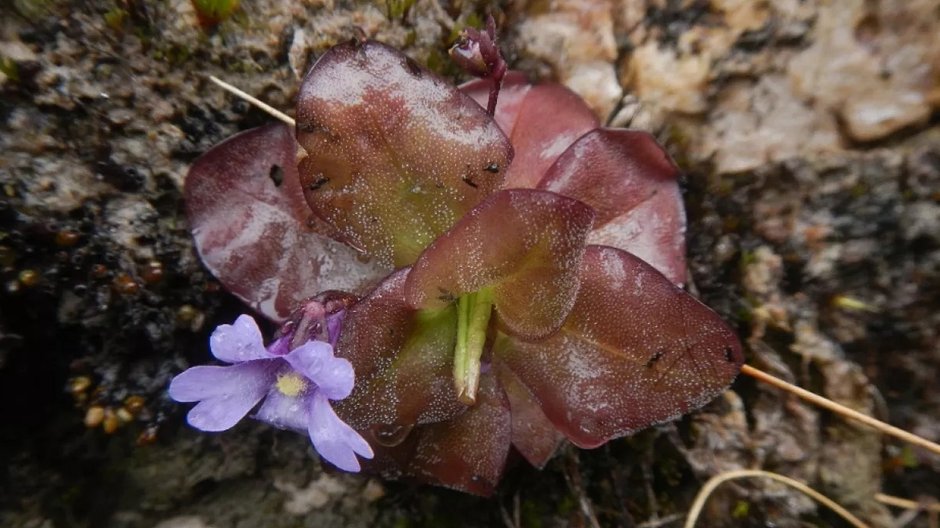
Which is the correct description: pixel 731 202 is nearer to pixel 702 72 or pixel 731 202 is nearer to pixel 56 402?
pixel 702 72

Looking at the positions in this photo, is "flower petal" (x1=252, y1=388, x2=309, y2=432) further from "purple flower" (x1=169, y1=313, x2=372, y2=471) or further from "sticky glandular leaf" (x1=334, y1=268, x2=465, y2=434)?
"sticky glandular leaf" (x1=334, y1=268, x2=465, y2=434)

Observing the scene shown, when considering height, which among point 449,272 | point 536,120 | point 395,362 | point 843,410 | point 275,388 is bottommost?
point 843,410

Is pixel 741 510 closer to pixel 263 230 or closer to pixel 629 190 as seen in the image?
pixel 629 190

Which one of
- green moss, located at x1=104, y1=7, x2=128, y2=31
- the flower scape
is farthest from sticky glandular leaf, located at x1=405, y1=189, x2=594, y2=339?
green moss, located at x1=104, y1=7, x2=128, y2=31

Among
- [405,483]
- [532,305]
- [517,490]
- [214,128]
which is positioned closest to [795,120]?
[532,305]

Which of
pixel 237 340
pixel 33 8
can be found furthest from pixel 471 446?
pixel 33 8

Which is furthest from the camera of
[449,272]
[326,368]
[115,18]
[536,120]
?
[536,120]

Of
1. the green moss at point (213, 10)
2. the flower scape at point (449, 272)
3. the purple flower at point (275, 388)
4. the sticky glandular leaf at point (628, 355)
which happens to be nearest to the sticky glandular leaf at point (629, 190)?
the flower scape at point (449, 272)
